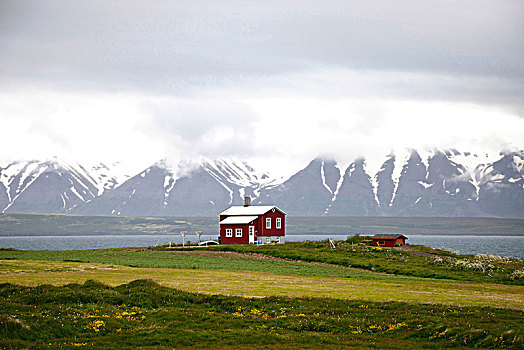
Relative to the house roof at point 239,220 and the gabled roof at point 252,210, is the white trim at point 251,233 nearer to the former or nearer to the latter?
the house roof at point 239,220

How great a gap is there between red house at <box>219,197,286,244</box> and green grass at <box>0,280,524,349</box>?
7236 centimetres

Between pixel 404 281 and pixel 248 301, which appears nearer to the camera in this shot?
pixel 248 301

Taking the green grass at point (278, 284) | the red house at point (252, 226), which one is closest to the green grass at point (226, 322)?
the green grass at point (278, 284)

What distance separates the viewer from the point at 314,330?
29469 millimetres

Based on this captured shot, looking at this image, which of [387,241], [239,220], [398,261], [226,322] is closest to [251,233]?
[239,220]

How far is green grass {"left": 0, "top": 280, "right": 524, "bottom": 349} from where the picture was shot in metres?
26.2

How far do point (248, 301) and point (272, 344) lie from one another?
9.76 m

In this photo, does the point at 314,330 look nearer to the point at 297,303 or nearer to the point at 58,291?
the point at 297,303

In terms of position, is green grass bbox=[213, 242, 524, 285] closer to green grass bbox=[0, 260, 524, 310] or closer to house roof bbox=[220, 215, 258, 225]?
green grass bbox=[0, 260, 524, 310]

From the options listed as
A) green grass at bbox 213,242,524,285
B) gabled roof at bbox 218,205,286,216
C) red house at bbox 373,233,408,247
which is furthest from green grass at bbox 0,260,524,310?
gabled roof at bbox 218,205,286,216

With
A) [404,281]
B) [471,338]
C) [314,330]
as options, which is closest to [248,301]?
[314,330]

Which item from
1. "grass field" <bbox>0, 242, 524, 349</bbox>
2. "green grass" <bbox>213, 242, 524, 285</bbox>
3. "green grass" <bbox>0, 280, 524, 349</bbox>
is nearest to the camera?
"green grass" <bbox>0, 280, 524, 349</bbox>

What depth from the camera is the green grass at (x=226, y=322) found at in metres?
26.2

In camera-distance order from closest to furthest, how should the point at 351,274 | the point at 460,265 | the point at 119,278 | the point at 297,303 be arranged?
1. the point at 297,303
2. the point at 119,278
3. the point at 351,274
4. the point at 460,265
